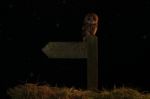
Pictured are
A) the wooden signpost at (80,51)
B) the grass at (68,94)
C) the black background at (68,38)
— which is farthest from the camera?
the black background at (68,38)

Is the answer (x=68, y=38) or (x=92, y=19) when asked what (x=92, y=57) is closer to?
(x=92, y=19)

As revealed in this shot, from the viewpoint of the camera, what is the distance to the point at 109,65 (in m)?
6.95

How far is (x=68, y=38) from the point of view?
22.8ft

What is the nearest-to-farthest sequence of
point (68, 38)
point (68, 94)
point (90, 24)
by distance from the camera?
point (68, 94) → point (90, 24) → point (68, 38)

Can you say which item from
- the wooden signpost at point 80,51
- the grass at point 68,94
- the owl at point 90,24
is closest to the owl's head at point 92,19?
the owl at point 90,24

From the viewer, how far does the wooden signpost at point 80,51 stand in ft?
17.5

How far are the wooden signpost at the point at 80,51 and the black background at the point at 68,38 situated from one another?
150 cm

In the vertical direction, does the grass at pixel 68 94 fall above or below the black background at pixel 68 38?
below

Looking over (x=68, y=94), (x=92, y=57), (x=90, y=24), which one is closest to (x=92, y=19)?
(x=90, y=24)

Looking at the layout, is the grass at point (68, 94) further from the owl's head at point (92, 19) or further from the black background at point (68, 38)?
the black background at point (68, 38)

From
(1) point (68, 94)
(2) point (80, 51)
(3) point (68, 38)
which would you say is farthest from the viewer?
(3) point (68, 38)

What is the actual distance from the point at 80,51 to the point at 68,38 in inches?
64.4

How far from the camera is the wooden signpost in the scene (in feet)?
17.5

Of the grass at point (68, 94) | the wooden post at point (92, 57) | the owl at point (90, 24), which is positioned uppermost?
the owl at point (90, 24)
